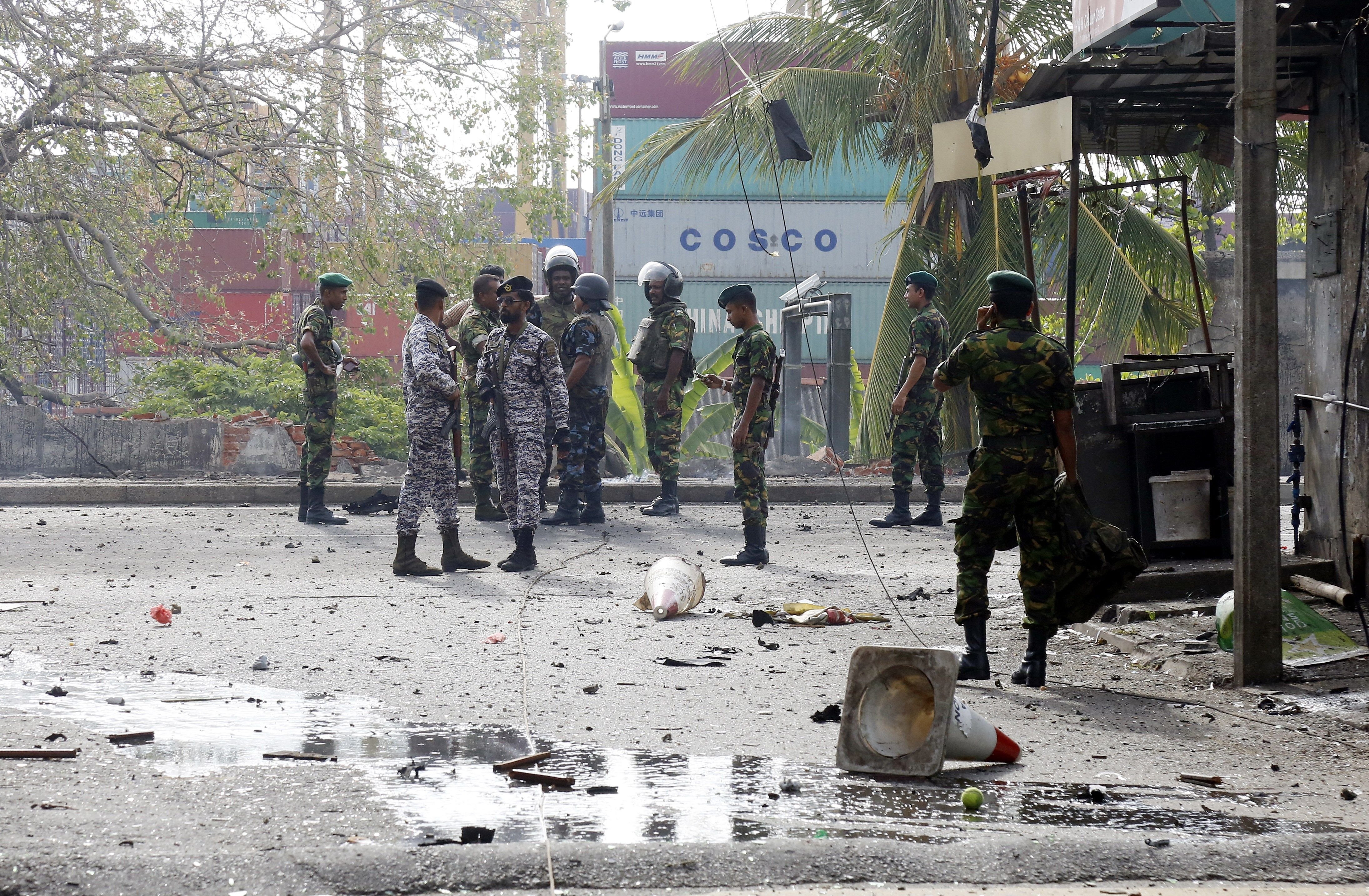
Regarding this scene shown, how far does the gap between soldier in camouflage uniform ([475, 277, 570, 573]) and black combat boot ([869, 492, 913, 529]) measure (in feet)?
11.8

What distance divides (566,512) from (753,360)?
320 centimetres

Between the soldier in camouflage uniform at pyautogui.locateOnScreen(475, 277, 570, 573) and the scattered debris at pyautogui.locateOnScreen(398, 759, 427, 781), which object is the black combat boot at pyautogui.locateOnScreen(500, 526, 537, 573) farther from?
the scattered debris at pyautogui.locateOnScreen(398, 759, 427, 781)

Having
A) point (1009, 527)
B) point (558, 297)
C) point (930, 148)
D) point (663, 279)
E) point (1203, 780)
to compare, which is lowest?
point (1203, 780)

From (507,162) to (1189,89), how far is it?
31.5 feet

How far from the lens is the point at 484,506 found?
1118cm

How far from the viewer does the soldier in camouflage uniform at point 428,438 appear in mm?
7961

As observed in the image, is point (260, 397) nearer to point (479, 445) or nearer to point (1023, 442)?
point (479, 445)

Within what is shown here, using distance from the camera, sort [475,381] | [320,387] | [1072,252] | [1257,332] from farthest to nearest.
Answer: [320,387] → [475,381] → [1072,252] → [1257,332]

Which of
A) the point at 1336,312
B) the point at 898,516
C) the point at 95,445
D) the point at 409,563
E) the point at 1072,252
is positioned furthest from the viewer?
the point at 95,445

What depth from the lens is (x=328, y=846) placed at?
318 cm

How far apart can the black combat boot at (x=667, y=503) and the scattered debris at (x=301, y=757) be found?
7.84 meters

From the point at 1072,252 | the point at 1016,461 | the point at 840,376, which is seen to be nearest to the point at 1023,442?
the point at 1016,461

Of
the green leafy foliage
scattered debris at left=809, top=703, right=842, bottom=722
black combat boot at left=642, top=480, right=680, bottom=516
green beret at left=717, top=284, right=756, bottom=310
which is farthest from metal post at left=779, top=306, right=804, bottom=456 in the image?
scattered debris at left=809, top=703, right=842, bottom=722

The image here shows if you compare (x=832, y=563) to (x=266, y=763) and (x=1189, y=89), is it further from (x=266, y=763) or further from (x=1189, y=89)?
(x=266, y=763)
